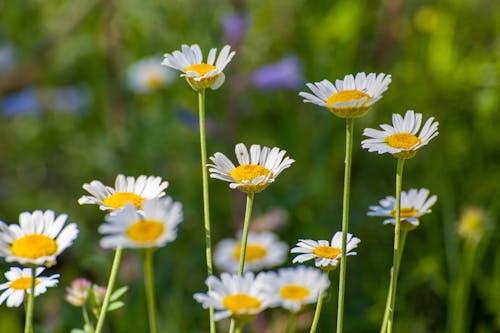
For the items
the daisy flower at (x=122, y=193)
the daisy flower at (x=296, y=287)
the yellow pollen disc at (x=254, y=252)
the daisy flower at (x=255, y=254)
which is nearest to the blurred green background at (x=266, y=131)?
the daisy flower at (x=255, y=254)

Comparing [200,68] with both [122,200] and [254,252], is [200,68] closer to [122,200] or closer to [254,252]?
[122,200]

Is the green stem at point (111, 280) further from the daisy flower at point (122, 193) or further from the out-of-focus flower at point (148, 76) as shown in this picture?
the out-of-focus flower at point (148, 76)

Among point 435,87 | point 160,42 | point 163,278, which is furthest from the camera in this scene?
point 160,42

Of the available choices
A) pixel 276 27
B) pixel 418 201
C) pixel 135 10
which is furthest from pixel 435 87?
pixel 418 201

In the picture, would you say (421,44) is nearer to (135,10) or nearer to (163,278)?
(135,10)

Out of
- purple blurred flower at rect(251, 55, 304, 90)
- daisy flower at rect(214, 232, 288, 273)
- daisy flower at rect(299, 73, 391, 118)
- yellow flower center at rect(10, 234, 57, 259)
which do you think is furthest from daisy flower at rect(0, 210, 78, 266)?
purple blurred flower at rect(251, 55, 304, 90)

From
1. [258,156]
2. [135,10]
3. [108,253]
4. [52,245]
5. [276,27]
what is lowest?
[52,245]

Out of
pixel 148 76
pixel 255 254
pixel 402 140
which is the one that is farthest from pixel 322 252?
pixel 148 76
